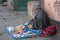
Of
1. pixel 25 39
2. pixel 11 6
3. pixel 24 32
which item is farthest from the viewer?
pixel 11 6

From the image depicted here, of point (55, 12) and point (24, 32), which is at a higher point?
point (55, 12)

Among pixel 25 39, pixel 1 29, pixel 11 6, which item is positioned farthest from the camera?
pixel 11 6

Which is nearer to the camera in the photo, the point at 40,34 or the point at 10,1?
the point at 40,34

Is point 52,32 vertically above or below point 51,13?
below

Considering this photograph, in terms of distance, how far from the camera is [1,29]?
897 centimetres

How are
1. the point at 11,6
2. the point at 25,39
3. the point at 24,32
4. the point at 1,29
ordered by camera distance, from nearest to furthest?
the point at 25,39 < the point at 24,32 < the point at 1,29 < the point at 11,6

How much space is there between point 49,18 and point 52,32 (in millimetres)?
729

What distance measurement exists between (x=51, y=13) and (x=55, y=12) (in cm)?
31

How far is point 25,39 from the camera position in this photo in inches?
286

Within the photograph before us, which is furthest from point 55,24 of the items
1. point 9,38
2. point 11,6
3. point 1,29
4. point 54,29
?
point 11,6

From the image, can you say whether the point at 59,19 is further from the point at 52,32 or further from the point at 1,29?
the point at 1,29

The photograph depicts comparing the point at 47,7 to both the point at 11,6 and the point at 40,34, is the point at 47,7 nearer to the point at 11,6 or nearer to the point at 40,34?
the point at 40,34

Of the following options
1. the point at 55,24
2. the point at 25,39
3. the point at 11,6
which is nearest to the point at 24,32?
the point at 25,39

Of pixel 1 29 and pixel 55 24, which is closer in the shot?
pixel 55 24
